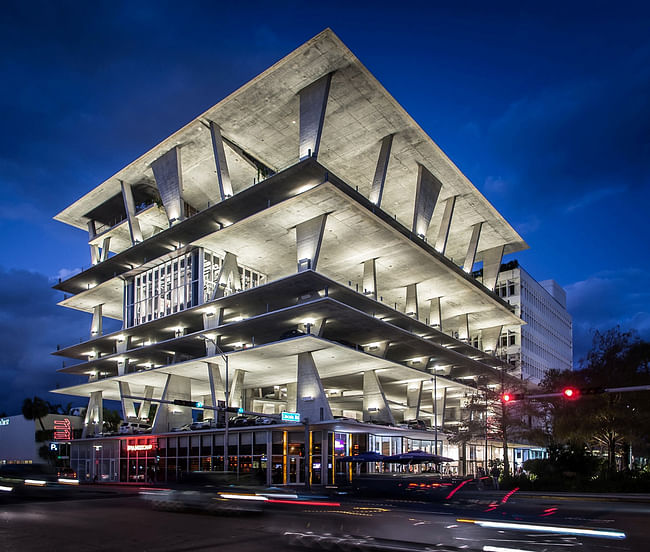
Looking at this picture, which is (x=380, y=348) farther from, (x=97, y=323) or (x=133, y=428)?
(x=97, y=323)

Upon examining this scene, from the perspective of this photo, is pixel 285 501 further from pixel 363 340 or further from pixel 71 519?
pixel 363 340

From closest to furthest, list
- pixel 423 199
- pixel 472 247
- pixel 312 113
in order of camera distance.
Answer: pixel 312 113 < pixel 423 199 < pixel 472 247

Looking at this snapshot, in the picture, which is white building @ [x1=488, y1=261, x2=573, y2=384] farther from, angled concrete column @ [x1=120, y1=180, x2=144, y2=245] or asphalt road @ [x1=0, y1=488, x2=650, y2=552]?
asphalt road @ [x1=0, y1=488, x2=650, y2=552]

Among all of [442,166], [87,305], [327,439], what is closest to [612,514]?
[327,439]

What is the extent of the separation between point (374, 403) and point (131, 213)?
35723 millimetres

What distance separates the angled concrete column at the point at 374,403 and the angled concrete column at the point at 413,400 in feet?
30.8

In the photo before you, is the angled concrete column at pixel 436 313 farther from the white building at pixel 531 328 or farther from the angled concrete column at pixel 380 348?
the white building at pixel 531 328

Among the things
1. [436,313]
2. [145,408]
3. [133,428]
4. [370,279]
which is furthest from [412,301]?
[145,408]

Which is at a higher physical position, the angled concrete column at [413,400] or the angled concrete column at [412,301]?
the angled concrete column at [412,301]

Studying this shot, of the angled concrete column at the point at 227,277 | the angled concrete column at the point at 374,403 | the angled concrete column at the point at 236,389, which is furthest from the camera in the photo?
the angled concrete column at the point at 236,389

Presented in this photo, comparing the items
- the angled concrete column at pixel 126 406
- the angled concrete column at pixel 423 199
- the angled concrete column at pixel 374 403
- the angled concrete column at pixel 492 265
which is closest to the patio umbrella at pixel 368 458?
the angled concrete column at pixel 374 403

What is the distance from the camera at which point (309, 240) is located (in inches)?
2084

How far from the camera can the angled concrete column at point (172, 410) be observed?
6297 centimetres

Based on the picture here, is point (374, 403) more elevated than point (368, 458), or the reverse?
point (374, 403)
